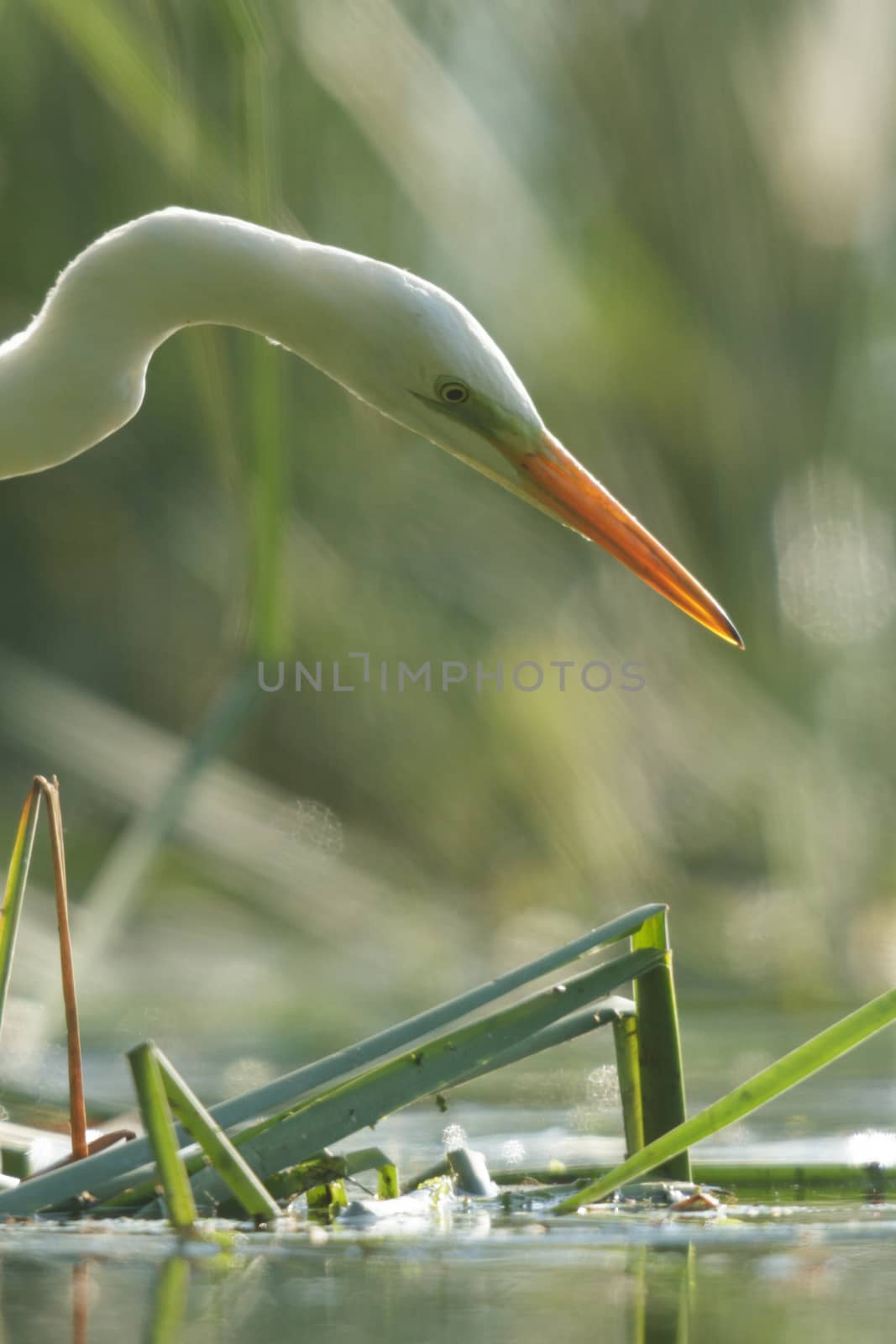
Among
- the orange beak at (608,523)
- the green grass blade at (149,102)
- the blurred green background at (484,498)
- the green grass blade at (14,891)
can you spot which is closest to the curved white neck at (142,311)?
the orange beak at (608,523)

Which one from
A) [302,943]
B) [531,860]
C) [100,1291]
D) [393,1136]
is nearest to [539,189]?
[531,860]

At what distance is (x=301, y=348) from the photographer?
1.39 meters

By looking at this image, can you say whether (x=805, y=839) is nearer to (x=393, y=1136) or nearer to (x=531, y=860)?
(x=531, y=860)

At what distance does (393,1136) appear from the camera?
4.80 ft

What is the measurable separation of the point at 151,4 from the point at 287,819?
1.22m

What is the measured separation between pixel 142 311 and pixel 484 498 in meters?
1.35

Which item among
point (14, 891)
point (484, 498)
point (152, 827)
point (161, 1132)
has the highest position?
point (484, 498)

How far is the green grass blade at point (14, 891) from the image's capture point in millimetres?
1243

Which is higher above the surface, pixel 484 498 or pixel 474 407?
pixel 484 498

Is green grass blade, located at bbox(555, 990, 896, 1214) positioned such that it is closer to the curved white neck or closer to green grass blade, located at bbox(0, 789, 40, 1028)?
green grass blade, located at bbox(0, 789, 40, 1028)

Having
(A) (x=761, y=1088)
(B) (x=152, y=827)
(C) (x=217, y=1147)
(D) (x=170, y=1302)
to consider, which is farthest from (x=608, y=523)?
(B) (x=152, y=827)

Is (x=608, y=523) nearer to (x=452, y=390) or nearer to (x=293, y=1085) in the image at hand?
(x=452, y=390)

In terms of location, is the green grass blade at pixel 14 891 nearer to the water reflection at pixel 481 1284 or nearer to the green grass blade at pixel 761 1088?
the water reflection at pixel 481 1284

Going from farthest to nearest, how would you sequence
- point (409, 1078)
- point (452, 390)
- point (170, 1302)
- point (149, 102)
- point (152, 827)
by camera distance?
point (149, 102) < point (152, 827) < point (452, 390) < point (409, 1078) < point (170, 1302)
